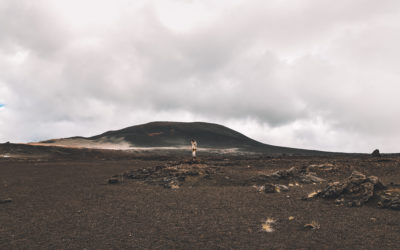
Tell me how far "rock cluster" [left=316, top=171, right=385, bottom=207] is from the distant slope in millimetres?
87847

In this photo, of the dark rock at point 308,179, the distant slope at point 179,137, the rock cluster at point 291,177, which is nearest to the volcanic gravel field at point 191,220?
the dark rock at point 308,179

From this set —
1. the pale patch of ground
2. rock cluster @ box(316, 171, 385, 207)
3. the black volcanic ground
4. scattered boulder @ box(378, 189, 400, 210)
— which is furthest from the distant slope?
the pale patch of ground

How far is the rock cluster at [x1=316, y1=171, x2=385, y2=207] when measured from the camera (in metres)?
10.1

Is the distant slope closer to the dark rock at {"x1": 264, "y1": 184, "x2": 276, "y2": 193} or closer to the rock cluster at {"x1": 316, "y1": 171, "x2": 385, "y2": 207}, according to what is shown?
the dark rock at {"x1": 264, "y1": 184, "x2": 276, "y2": 193}

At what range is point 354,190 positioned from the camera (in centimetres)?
1055

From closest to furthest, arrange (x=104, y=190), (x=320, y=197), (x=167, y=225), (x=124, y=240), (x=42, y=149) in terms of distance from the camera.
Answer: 1. (x=124, y=240)
2. (x=167, y=225)
3. (x=320, y=197)
4. (x=104, y=190)
5. (x=42, y=149)

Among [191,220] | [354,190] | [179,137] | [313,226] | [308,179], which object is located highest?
[179,137]

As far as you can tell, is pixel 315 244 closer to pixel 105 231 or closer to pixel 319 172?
pixel 105 231

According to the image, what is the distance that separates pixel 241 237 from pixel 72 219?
584 centimetres

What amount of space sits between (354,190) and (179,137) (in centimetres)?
11411

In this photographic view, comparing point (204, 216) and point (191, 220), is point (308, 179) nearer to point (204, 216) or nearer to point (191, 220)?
point (204, 216)

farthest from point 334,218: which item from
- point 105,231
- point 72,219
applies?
point 72,219

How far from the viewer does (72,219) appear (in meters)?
8.98

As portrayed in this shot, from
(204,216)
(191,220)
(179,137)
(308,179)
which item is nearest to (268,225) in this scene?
(204,216)
